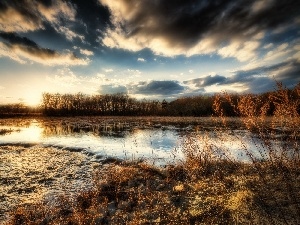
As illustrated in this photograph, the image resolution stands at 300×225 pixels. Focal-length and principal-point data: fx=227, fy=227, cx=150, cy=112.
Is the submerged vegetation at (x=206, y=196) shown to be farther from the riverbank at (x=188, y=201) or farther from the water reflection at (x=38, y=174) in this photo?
the water reflection at (x=38, y=174)

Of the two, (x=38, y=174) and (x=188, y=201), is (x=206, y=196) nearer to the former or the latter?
(x=188, y=201)

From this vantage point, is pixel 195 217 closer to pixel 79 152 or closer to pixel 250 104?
pixel 250 104

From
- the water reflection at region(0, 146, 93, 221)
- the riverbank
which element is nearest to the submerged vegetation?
the riverbank

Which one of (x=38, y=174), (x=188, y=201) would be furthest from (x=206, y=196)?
(x=38, y=174)

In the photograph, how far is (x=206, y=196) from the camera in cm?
677

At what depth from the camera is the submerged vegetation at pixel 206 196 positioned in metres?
5.45

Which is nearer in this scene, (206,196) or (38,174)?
(206,196)

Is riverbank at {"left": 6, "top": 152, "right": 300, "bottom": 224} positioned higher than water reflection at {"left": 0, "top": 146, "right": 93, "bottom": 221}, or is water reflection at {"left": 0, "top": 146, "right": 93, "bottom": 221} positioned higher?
riverbank at {"left": 6, "top": 152, "right": 300, "bottom": 224}

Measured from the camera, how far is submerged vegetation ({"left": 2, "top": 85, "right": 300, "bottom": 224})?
545 centimetres

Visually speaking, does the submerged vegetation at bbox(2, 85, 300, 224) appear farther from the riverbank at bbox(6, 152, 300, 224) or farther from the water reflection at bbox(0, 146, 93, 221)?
the water reflection at bbox(0, 146, 93, 221)

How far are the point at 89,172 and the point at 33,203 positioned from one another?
12.4ft

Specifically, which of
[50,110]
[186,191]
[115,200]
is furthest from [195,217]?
[50,110]

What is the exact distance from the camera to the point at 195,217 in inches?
222

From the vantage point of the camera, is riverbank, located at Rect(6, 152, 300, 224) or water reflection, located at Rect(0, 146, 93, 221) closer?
riverbank, located at Rect(6, 152, 300, 224)
